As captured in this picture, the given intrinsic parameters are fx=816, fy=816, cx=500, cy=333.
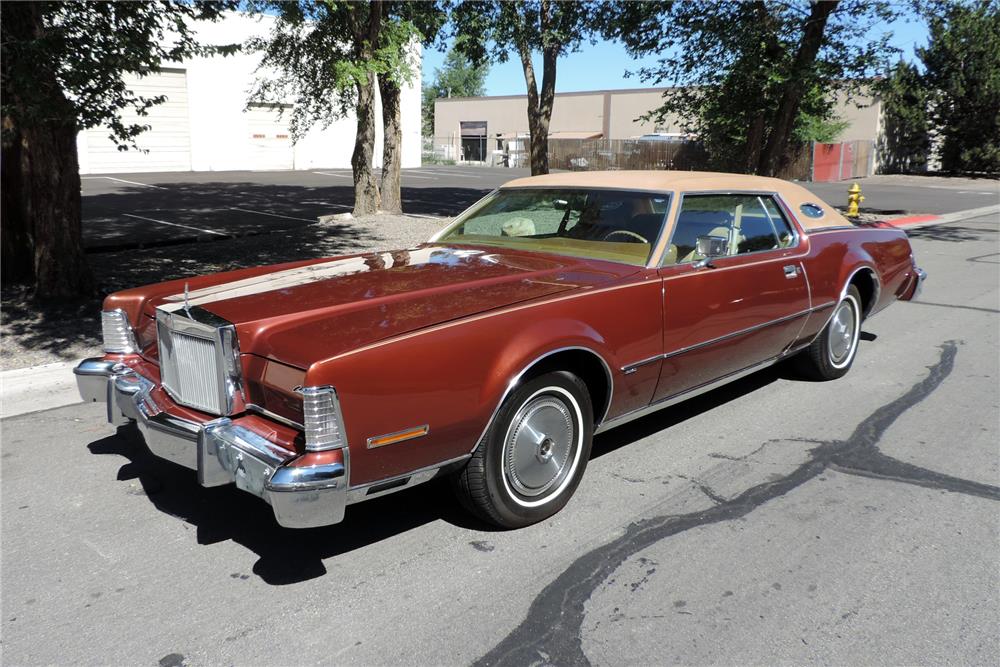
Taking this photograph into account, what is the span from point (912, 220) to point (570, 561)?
19166mm

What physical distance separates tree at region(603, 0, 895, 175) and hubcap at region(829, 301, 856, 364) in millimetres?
10124

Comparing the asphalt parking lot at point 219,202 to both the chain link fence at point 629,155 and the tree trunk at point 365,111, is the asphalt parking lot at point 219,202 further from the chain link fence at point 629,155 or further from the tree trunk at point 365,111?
the chain link fence at point 629,155

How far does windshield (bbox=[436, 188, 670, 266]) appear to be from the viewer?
14.8 feet

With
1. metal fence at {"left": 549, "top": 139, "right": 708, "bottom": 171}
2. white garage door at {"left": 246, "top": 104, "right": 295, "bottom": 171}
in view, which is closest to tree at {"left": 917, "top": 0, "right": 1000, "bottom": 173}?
metal fence at {"left": 549, "top": 139, "right": 708, "bottom": 171}

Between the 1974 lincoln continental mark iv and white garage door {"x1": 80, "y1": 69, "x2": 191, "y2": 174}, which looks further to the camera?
white garage door {"x1": 80, "y1": 69, "x2": 191, "y2": 174}

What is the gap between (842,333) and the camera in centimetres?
605

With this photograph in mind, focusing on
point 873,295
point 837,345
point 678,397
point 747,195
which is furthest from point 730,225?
point 873,295

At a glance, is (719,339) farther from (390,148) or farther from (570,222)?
(390,148)

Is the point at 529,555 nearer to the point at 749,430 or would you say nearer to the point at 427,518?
the point at 427,518

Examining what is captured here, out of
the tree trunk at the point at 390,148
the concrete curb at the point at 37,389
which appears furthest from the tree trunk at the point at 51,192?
the tree trunk at the point at 390,148

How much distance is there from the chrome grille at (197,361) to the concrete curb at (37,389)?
7.46 ft

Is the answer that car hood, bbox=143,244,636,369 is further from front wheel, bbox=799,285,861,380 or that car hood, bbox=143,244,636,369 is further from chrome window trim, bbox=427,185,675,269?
front wheel, bbox=799,285,861,380

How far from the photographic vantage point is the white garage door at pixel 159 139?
30359 millimetres

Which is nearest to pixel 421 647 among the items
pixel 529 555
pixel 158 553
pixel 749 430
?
pixel 529 555
